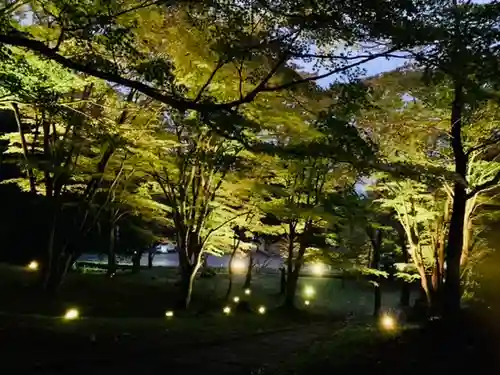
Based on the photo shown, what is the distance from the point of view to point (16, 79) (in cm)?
588

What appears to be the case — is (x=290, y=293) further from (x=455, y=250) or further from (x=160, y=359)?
(x=160, y=359)

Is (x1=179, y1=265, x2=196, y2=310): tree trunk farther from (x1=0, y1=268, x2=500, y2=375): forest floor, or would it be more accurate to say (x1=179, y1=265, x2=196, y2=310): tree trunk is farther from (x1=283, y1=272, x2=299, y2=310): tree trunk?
(x1=283, y1=272, x2=299, y2=310): tree trunk

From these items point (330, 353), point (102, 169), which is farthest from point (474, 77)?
point (102, 169)

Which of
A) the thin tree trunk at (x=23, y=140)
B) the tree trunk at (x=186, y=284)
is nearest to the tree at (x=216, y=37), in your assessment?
the thin tree trunk at (x=23, y=140)

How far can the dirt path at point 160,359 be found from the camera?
5621mm

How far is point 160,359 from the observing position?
6.52 meters

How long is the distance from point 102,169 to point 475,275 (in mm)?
8948

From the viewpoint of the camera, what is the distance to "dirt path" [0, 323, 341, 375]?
5.62 metres

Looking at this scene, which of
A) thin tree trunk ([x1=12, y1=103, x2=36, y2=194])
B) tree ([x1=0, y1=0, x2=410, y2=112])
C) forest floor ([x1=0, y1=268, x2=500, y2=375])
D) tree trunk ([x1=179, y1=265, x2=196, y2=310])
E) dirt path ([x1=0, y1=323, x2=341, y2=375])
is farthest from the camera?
tree trunk ([x1=179, y1=265, x2=196, y2=310])

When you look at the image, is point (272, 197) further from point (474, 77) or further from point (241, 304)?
point (474, 77)

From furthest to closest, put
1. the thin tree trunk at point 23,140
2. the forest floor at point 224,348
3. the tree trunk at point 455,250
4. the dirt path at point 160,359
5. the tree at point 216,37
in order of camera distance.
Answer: the thin tree trunk at point 23,140 < the tree trunk at point 455,250 < the forest floor at point 224,348 < the dirt path at point 160,359 < the tree at point 216,37

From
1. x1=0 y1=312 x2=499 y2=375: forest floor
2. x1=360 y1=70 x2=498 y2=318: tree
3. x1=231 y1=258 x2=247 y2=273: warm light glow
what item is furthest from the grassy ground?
x1=231 y1=258 x2=247 y2=273: warm light glow

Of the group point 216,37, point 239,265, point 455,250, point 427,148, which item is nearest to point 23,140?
point 216,37

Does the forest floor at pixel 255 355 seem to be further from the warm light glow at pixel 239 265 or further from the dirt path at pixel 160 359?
the warm light glow at pixel 239 265
